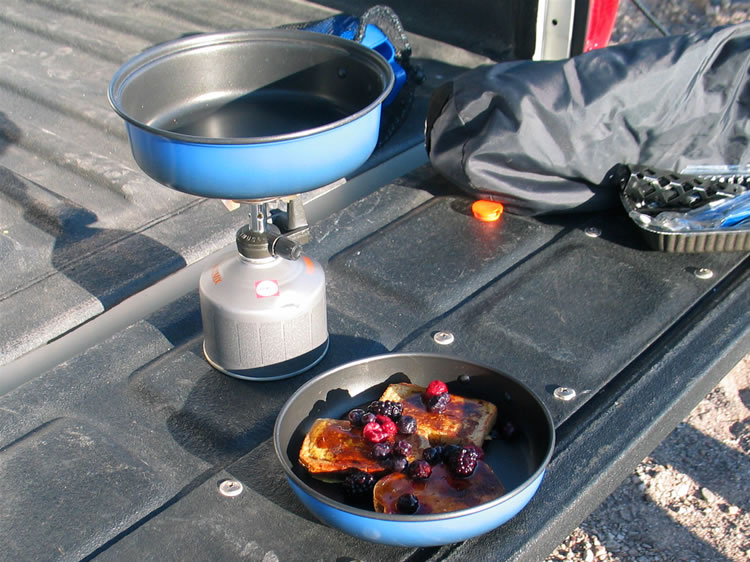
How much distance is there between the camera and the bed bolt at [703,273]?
1616mm

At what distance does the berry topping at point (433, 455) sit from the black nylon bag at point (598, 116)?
0.74 m

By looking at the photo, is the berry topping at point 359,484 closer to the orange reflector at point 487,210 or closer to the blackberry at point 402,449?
the blackberry at point 402,449

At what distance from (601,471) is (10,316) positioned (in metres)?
1.03

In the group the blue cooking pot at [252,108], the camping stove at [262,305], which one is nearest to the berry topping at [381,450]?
the camping stove at [262,305]

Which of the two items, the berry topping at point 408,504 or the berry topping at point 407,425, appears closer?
the berry topping at point 408,504

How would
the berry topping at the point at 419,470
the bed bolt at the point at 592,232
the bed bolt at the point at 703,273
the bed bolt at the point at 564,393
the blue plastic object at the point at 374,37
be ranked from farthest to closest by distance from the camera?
the blue plastic object at the point at 374,37
the bed bolt at the point at 592,232
the bed bolt at the point at 703,273
the bed bolt at the point at 564,393
the berry topping at the point at 419,470

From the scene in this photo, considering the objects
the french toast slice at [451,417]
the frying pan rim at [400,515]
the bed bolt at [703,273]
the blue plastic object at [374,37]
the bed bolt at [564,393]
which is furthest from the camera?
the blue plastic object at [374,37]

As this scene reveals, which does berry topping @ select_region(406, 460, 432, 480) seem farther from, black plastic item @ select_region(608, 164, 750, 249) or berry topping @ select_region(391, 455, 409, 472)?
black plastic item @ select_region(608, 164, 750, 249)

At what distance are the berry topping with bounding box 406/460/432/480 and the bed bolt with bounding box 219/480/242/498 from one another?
0.79 feet

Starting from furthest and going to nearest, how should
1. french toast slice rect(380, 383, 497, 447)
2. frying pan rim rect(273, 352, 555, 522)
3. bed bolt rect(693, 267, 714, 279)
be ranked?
bed bolt rect(693, 267, 714, 279) → french toast slice rect(380, 383, 497, 447) → frying pan rim rect(273, 352, 555, 522)

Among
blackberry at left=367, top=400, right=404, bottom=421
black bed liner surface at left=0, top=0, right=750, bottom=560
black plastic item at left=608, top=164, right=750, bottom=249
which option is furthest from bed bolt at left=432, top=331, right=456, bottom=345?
black plastic item at left=608, top=164, right=750, bottom=249

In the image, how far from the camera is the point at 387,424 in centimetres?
117

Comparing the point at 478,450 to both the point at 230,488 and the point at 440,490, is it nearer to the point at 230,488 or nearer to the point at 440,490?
the point at 440,490

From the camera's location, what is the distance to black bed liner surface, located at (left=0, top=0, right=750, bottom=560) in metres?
1.13
